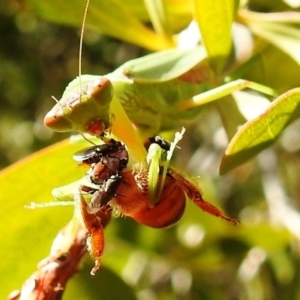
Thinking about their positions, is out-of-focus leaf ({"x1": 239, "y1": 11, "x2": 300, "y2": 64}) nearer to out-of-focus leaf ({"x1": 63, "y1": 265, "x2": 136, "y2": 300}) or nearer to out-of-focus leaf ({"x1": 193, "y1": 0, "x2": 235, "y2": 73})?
out-of-focus leaf ({"x1": 193, "y1": 0, "x2": 235, "y2": 73})

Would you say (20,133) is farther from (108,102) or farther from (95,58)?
(108,102)

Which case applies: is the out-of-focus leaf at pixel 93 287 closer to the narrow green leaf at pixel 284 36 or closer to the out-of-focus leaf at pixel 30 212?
the out-of-focus leaf at pixel 30 212

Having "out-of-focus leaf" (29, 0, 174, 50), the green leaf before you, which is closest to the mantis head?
the green leaf

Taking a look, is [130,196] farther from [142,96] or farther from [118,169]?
[142,96]

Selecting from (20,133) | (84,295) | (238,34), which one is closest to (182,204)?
(84,295)

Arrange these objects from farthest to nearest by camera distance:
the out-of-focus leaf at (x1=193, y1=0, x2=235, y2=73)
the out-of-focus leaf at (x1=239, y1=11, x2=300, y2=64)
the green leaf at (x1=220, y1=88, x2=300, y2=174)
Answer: the out-of-focus leaf at (x1=239, y1=11, x2=300, y2=64) < the out-of-focus leaf at (x1=193, y1=0, x2=235, y2=73) < the green leaf at (x1=220, y1=88, x2=300, y2=174)

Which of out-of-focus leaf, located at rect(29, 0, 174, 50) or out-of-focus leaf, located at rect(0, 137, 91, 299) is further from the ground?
out-of-focus leaf, located at rect(29, 0, 174, 50)
